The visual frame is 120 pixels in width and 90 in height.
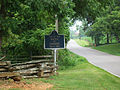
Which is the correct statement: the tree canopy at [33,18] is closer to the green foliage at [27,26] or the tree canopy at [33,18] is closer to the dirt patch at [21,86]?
the green foliage at [27,26]

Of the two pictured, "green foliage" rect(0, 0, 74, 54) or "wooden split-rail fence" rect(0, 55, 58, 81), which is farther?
"wooden split-rail fence" rect(0, 55, 58, 81)

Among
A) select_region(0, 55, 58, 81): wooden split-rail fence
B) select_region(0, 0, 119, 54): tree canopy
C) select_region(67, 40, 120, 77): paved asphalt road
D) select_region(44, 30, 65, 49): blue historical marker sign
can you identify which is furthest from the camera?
select_region(67, 40, 120, 77): paved asphalt road

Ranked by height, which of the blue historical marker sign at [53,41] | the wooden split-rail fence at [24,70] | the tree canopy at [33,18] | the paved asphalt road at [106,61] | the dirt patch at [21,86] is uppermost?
the tree canopy at [33,18]

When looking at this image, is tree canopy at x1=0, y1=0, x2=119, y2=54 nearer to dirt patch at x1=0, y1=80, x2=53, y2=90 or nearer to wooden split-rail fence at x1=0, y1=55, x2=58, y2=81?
wooden split-rail fence at x1=0, y1=55, x2=58, y2=81

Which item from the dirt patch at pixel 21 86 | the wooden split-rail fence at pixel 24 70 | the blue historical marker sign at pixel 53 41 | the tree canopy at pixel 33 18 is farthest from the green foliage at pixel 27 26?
the dirt patch at pixel 21 86

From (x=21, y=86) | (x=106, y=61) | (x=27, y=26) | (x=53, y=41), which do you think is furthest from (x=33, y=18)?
(x=106, y=61)

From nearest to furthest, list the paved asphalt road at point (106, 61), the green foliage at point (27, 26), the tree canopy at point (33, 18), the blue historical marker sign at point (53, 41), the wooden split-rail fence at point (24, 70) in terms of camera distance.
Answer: the tree canopy at point (33, 18) < the green foliage at point (27, 26) < the wooden split-rail fence at point (24, 70) < the blue historical marker sign at point (53, 41) < the paved asphalt road at point (106, 61)

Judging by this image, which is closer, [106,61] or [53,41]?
[53,41]

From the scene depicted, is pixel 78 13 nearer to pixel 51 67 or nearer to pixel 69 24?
pixel 69 24

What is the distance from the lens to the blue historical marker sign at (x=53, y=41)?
10.7 metres

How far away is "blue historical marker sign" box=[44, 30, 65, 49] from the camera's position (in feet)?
35.0

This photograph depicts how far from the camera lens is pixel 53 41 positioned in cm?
1073

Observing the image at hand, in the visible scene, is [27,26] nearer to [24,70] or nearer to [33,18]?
[33,18]

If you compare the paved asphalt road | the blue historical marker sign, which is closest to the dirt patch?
the blue historical marker sign
